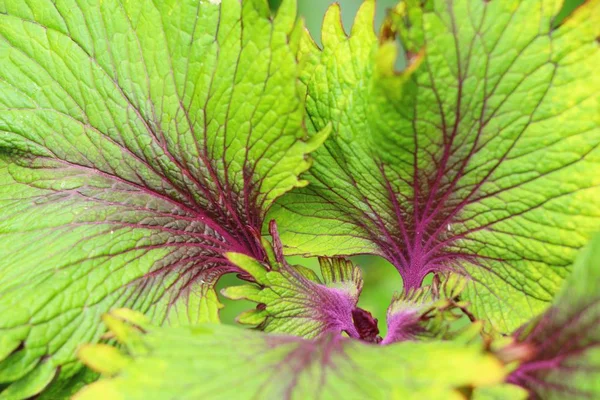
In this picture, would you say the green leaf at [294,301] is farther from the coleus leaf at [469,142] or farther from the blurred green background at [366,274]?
the blurred green background at [366,274]

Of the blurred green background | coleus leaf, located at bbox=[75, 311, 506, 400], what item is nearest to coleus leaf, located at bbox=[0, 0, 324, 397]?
coleus leaf, located at bbox=[75, 311, 506, 400]

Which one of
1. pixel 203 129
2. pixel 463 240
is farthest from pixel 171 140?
pixel 463 240

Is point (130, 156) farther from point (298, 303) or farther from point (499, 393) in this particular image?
point (499, 393)

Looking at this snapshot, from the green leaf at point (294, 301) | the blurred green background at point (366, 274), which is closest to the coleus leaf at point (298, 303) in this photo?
the green leaf at point (294, 301)

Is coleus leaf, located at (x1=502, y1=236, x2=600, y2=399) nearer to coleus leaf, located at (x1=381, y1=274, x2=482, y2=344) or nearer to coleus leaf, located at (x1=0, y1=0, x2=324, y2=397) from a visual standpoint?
coleus leaf, located at (x1=381, y1=274, x2=482, y2=344)

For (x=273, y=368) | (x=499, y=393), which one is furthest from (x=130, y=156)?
(x=499, y=393)

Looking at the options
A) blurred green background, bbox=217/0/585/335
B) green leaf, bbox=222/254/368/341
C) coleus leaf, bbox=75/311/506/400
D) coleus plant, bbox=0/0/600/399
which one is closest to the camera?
coleus leaf, bbox=75/311/506/400
